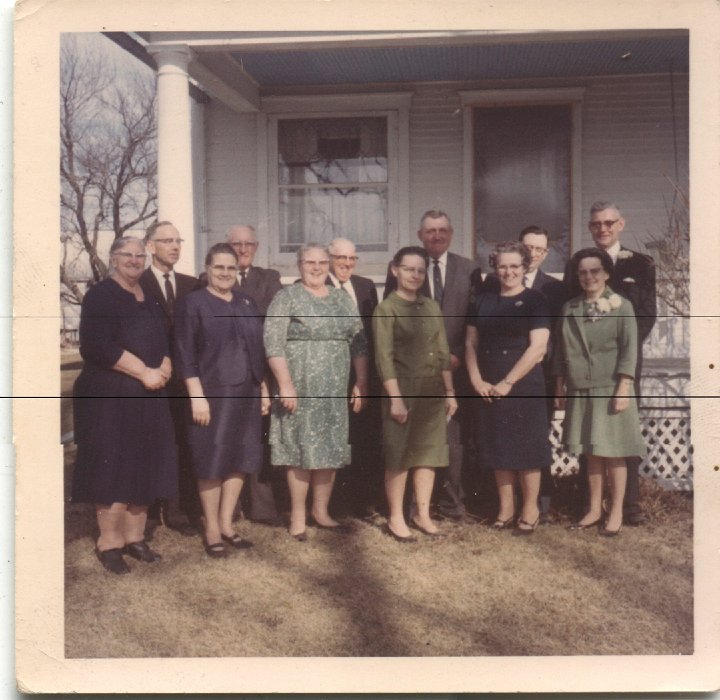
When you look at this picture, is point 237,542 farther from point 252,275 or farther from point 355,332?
point 252,275

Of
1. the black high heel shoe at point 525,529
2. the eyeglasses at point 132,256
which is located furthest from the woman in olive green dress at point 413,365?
the eyeglasses at point 132,256

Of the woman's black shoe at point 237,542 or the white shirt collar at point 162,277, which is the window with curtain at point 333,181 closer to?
the white shirt collar at point 162,277

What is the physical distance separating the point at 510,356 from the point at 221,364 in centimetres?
121

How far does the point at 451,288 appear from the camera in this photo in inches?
126

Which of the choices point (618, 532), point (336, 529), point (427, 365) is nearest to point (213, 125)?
point (427, 365)

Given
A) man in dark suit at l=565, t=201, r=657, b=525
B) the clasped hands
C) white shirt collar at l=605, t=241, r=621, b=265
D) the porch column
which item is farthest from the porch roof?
the clasped hands

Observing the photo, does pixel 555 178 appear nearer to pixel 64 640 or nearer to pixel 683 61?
pixel 683 61

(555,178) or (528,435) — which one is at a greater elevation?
(555,178)

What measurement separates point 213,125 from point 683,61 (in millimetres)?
1939

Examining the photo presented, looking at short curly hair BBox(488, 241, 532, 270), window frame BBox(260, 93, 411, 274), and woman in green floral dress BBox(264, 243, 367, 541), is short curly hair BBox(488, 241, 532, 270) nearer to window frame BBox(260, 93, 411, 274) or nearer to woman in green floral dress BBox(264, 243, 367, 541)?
window frame BBox(260, 93, 411, 274)

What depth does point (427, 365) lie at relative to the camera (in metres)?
3.20

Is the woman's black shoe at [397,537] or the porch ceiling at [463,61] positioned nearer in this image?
the porch ceiling at [463,61]

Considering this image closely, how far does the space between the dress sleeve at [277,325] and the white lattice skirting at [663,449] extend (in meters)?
1.19

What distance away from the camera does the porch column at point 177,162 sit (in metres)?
3.14
